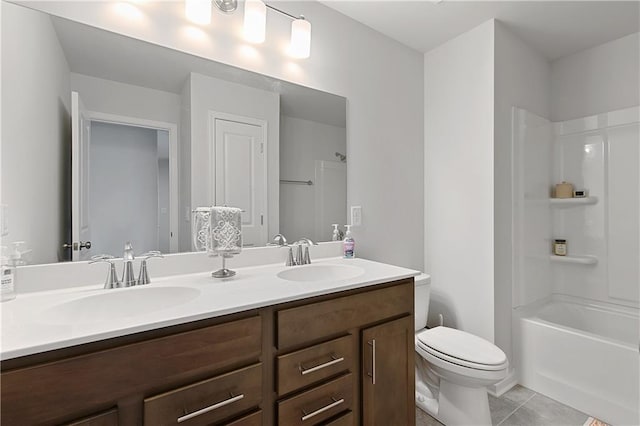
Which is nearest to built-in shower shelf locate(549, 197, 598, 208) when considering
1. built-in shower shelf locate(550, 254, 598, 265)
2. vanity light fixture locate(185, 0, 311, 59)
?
built-in shower shelf locate(550, 254, 598, 265)

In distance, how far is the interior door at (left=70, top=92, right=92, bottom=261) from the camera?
1118 mm

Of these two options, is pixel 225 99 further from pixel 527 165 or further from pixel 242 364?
pixel 527 165

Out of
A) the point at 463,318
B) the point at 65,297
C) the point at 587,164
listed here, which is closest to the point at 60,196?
the point at 65,297

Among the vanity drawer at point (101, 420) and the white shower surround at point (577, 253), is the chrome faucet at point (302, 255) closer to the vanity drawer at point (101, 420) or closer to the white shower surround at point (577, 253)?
the vanity drawer at point (101, 420)

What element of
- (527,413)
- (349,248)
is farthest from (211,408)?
(527,413)

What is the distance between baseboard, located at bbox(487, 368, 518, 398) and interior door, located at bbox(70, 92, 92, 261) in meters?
2.32

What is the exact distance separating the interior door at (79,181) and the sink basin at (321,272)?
80 centimetres

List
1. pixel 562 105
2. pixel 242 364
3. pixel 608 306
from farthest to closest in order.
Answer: pixel 562 105, pixel 608 306, pixel 242 364

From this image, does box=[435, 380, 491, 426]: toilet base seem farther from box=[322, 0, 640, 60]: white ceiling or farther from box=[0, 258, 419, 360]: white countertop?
box=[322, 0, 640, 60]: white ceiling

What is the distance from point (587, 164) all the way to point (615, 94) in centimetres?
53

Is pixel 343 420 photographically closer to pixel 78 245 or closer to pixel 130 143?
pixel 78 245

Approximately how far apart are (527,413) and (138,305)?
213cm

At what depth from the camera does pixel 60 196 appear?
3.60 ft

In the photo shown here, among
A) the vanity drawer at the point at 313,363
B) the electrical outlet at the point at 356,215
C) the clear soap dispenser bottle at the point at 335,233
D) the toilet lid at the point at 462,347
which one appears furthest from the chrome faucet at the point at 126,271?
the toilet lid at the point at 462,347
